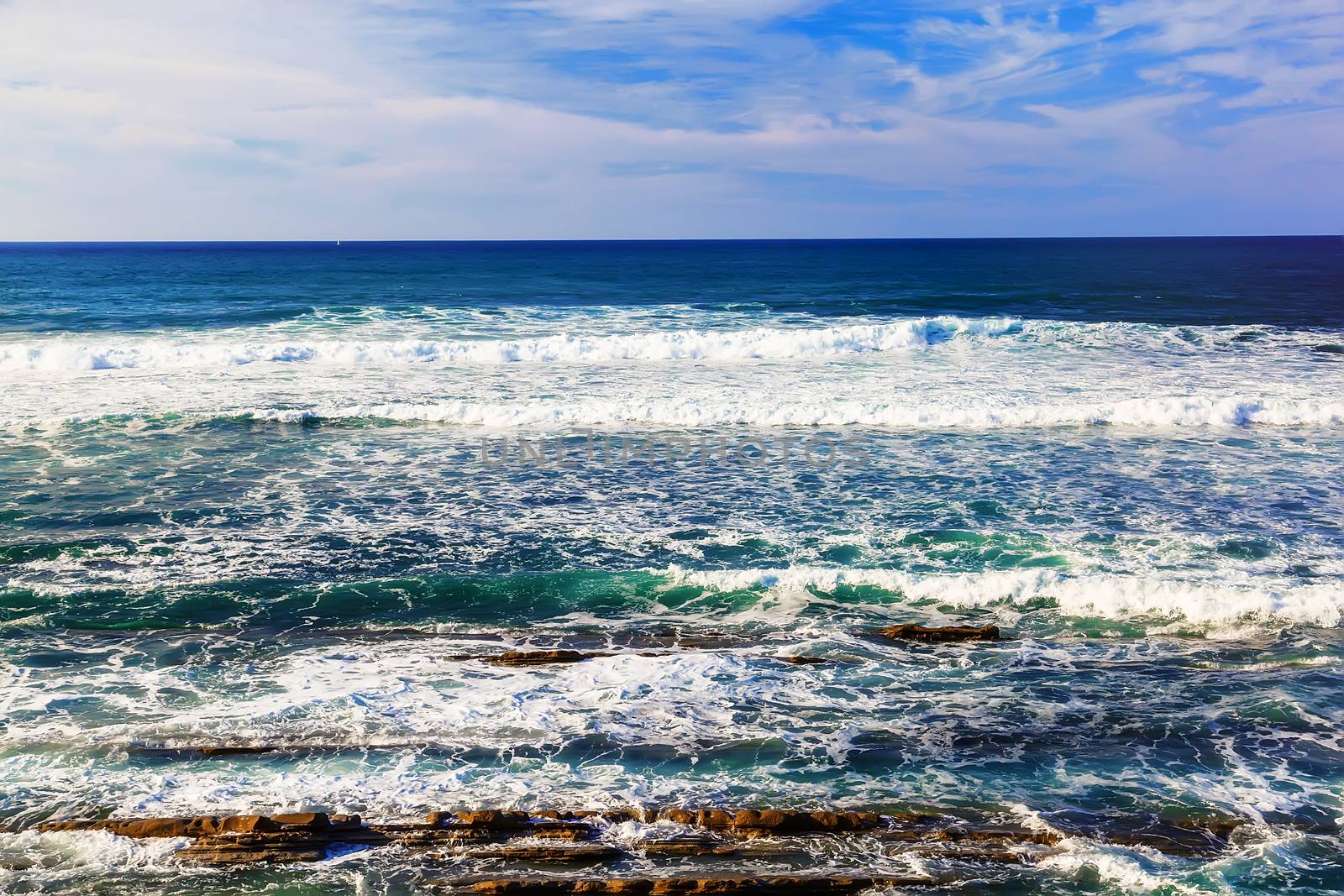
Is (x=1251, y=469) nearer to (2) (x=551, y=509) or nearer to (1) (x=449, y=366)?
(2) (x=551, y=509)

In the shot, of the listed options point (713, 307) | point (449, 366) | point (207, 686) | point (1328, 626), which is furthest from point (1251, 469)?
point (713, 307)

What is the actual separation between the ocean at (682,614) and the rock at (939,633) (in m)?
0.11

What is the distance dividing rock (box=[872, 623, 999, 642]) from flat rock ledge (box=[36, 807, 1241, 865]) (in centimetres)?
269

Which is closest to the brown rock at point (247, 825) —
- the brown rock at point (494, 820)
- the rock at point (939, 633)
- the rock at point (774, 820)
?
the brown rock at point (494, 820)

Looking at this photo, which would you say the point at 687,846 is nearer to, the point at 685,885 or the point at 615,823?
the point at 685,885

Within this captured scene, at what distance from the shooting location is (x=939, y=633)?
325 inches

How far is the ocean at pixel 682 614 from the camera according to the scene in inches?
221

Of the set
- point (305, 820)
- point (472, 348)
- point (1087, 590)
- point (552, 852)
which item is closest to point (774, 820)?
point (552, 852)

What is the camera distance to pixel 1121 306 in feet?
120

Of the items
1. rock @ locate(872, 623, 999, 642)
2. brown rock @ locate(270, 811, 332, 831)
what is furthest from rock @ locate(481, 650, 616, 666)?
rock @ locate(872, 623, 999, 642)

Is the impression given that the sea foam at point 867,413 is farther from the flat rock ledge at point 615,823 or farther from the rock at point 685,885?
the rock at point 685,885

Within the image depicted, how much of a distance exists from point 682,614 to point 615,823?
11.3 ft

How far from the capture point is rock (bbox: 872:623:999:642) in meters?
8.20

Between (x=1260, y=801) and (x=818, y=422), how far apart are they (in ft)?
38.9
